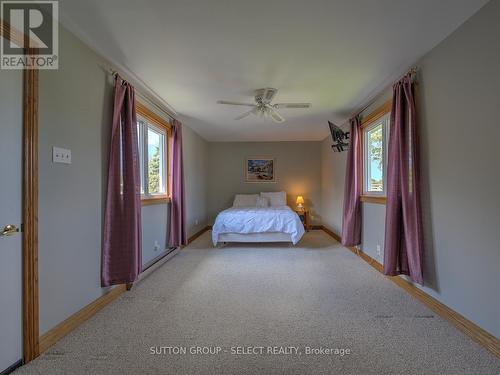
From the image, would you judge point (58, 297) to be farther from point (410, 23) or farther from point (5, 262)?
point (410, 23)

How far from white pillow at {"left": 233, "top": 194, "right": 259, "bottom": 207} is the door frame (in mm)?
4613

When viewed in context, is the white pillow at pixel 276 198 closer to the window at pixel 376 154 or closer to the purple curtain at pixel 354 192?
the purple curtain at pixel 354 192

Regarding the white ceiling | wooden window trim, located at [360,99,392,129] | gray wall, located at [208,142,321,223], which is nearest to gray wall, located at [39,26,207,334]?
the white ceiling

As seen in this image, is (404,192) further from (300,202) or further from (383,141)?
(300,202)

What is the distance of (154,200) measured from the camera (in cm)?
333

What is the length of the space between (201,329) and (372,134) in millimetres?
3352

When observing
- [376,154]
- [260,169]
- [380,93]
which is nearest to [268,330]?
[376,154]

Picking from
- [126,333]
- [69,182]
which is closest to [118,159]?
[69,182]

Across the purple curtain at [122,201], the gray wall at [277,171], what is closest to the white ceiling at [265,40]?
the purple curtain at [122,201]

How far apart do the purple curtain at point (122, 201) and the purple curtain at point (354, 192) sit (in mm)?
2953

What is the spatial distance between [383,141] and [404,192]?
111 cm

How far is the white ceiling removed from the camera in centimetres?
166

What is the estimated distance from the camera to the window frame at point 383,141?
303cm

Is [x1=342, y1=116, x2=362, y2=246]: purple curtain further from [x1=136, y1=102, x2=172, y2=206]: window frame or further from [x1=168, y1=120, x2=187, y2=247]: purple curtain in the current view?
[x1=136, y1=102, x2=172, y2=206]: window frame
